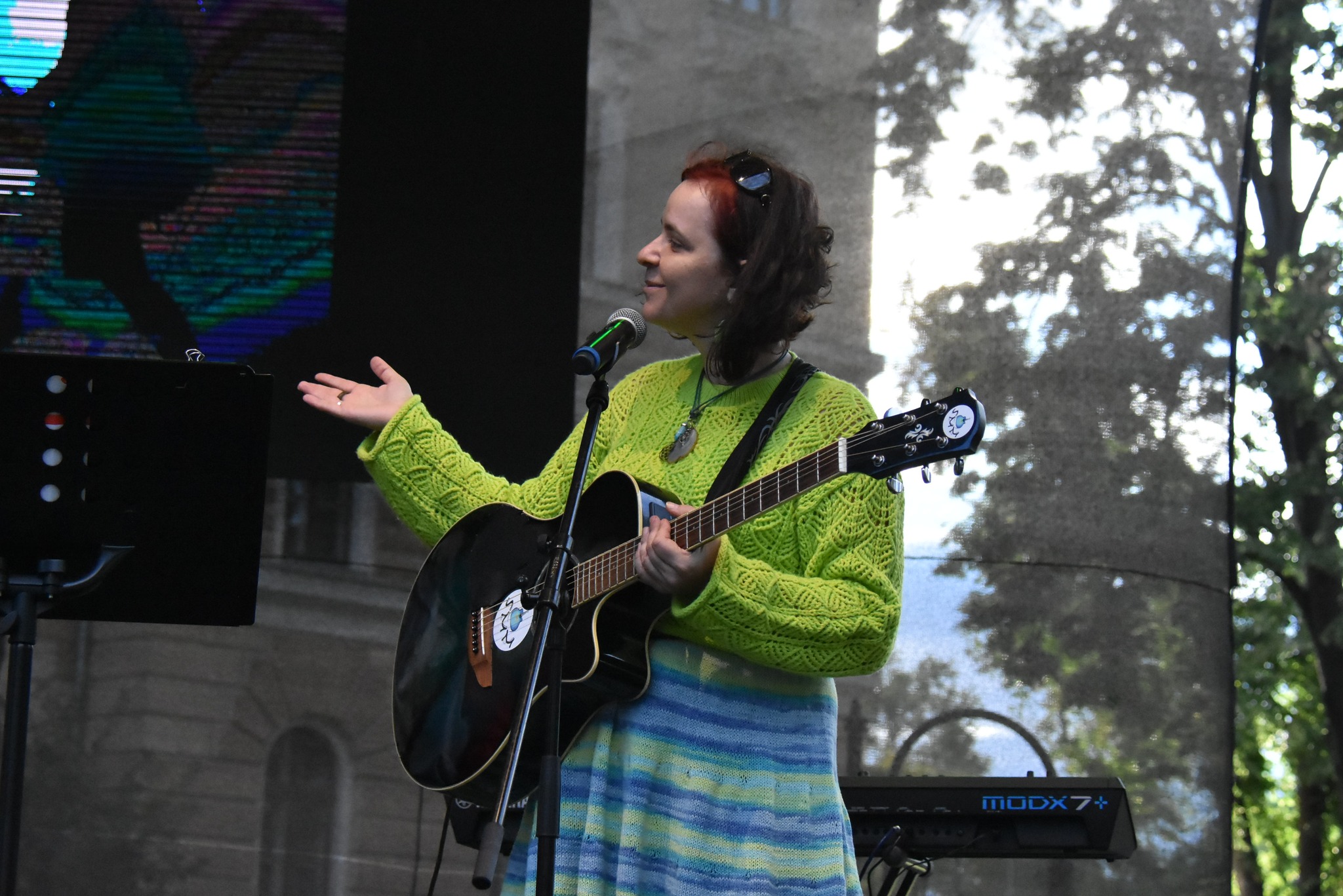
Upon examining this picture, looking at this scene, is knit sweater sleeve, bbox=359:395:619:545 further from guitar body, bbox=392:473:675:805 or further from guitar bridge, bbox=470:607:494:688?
guitar bridge, bbox=470:607:494:688

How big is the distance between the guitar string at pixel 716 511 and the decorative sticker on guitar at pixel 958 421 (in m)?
0.03

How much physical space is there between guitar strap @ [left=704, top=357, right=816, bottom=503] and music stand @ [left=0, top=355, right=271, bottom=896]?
728mm

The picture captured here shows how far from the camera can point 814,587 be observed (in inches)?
91.1

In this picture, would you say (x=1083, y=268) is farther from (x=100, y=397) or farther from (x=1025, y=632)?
(x=100, y=397)

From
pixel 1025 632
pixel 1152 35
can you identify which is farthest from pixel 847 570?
pixel 1152 35

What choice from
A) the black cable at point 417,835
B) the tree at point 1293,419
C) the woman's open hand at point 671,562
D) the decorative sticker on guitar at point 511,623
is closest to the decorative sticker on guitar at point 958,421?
the woman's open hand at point 671,562

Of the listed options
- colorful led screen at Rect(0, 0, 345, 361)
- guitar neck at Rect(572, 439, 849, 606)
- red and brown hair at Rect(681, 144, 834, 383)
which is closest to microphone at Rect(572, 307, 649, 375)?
red and brown hair at Rect(681, 144, 834, 383)

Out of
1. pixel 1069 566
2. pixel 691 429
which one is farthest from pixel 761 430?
pixel 1069 566

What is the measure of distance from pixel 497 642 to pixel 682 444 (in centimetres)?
47

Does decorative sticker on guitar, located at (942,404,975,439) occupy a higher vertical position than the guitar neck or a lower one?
higher

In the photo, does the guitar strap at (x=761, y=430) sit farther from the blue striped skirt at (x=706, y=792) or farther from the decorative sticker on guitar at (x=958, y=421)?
the decorative sticker on guitar at (x=958, y=421)

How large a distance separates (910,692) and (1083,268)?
1.44m

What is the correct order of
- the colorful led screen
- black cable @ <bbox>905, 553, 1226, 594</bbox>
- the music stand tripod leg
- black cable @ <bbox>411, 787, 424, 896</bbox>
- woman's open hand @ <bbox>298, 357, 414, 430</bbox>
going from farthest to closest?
black cable @ <bbox>905, 553, 1226, 594</bbox> → black cable @ <bbox>411, 787, 424, 896</bbox> → the colorful led screen → woman's open hand @ <bbox>298, 357, 414, 430</bbox> → the music stand tripod leg

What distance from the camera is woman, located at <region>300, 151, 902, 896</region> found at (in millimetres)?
2275
